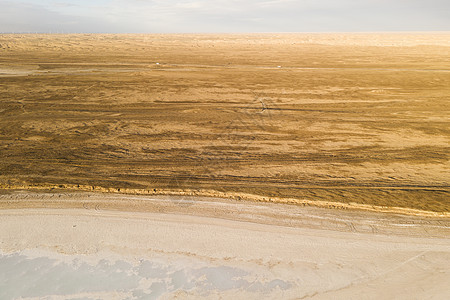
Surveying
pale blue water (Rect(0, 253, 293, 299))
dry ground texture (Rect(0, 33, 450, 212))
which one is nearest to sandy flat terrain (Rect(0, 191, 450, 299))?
pale blue water (Rect(0, 253, 293, 299))

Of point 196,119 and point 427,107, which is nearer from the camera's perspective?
point 196,119

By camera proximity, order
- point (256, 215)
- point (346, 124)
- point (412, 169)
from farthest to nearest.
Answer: point (346, 124) < point (412, 169) < point (256, 215)

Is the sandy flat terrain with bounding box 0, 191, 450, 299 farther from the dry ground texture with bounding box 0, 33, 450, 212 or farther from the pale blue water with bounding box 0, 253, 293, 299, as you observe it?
the dry ground texture with bounding box 0, 33, 450, 212

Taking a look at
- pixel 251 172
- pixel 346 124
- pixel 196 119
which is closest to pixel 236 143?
pixel 251 172

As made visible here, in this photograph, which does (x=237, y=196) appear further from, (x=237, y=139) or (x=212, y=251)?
(x=237, y=139)

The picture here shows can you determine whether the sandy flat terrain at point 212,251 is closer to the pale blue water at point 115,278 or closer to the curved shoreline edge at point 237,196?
the pale blue water at point 115,278

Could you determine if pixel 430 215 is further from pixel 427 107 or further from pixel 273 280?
pixel 427 107

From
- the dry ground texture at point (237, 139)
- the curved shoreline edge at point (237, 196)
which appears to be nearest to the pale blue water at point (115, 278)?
the curved shoreline edge at point (237, 196)

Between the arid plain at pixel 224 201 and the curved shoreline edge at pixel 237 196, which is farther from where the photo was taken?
the curved shoreline edge at pixel 237 196
